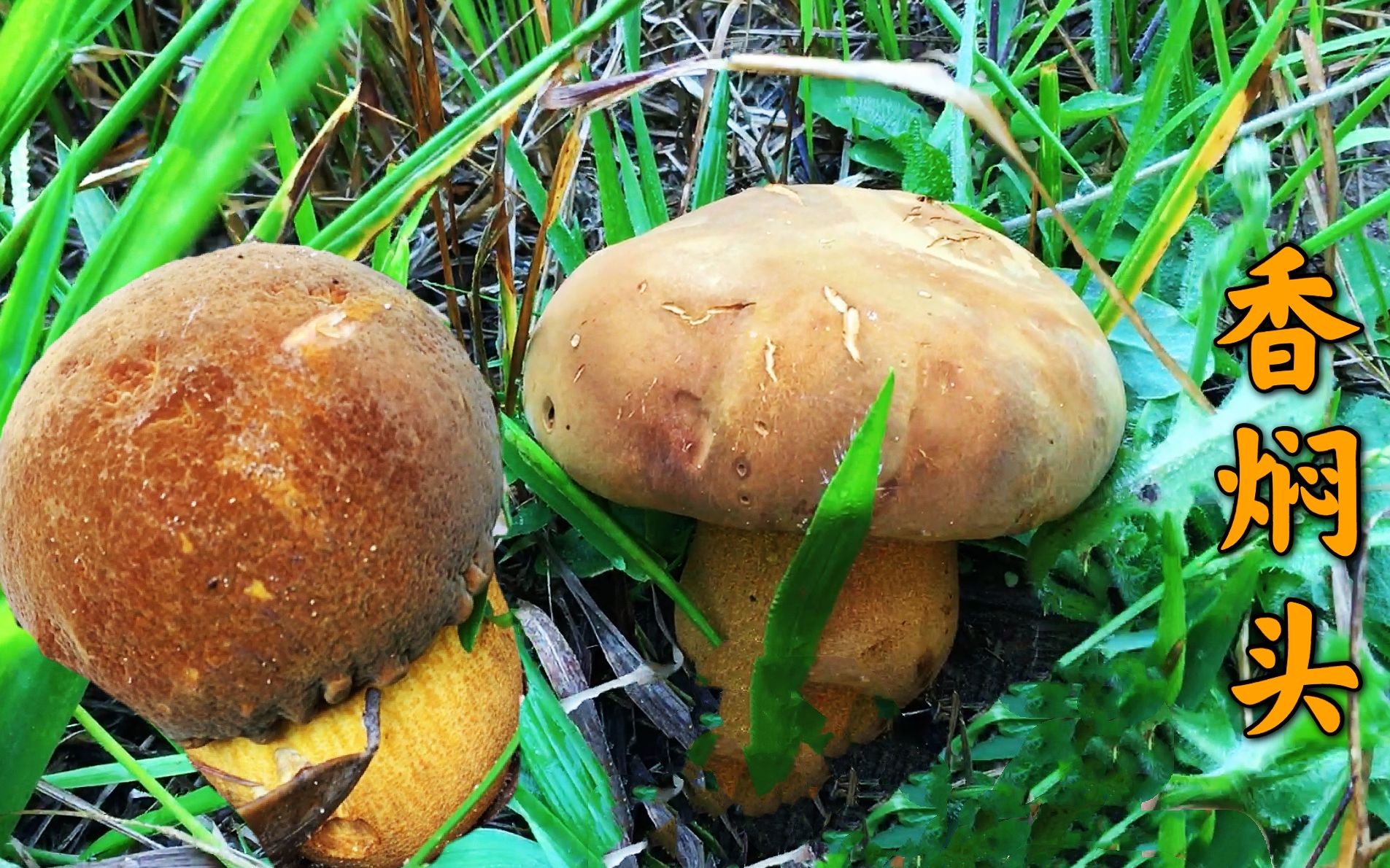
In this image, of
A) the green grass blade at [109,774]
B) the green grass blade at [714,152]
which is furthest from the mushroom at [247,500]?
the green grass blade at [714,152]

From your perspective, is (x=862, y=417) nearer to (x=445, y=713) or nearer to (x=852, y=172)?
(x=445, y=713)

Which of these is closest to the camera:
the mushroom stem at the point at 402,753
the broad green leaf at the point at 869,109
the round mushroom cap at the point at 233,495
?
the round mushroom cap at the point at 233,495

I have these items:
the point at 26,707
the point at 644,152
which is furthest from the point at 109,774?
the point at 644,152

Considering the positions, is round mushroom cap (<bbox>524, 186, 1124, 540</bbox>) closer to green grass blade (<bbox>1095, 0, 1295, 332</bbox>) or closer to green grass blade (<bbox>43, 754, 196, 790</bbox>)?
green grass blade (<bbox>1095, 0, 1295, 332</bbox>)
